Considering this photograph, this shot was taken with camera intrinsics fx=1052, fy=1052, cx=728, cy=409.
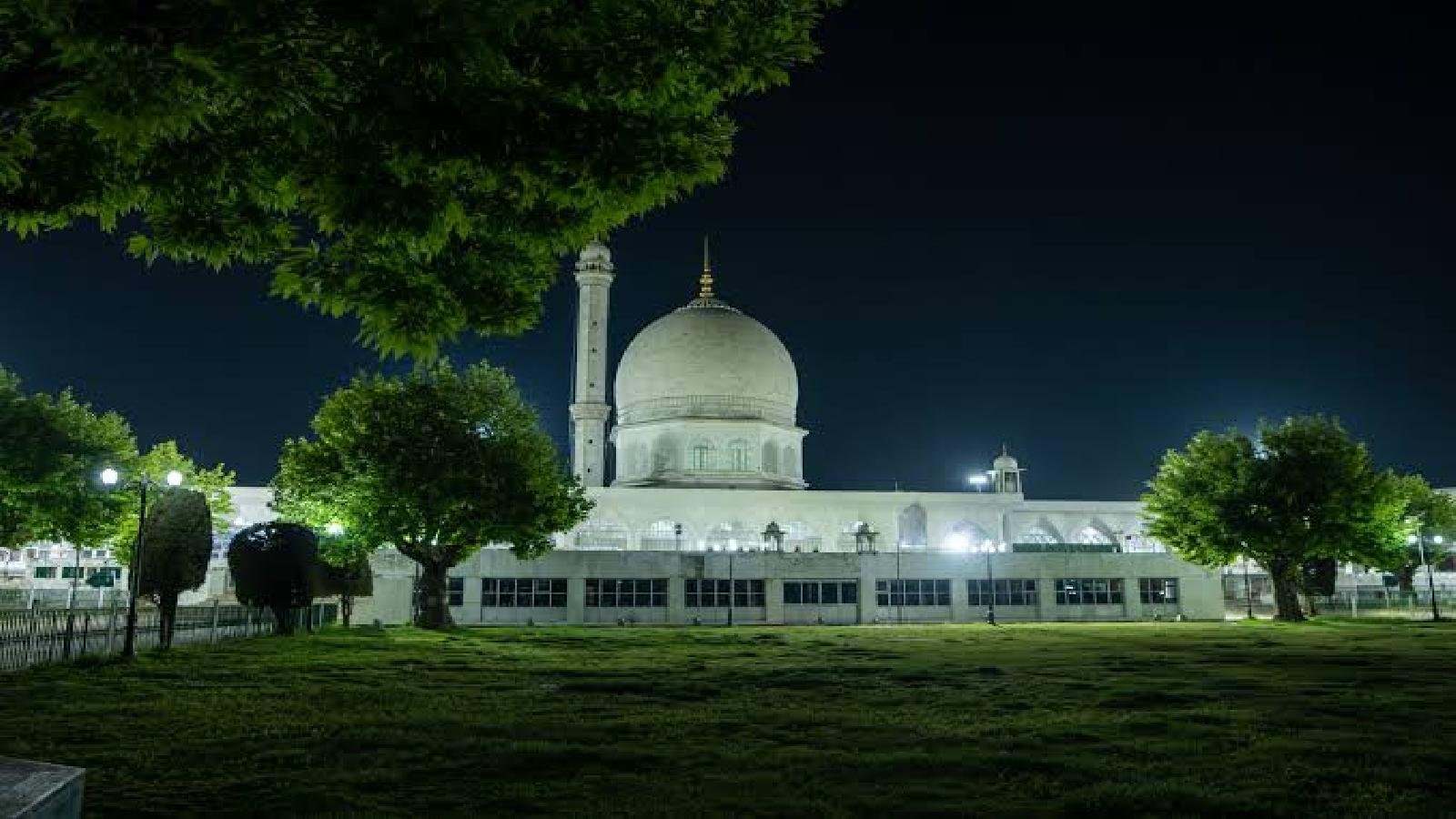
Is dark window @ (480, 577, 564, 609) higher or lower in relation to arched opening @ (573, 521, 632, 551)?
lower

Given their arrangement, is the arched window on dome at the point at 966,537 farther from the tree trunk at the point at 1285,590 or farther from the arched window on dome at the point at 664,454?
the tree trunk at the point at 1285,590

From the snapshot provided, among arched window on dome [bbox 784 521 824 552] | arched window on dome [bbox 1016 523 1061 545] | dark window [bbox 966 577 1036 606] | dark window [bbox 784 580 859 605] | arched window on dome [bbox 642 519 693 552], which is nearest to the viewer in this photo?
dark window [bbox 784 580 859 605]

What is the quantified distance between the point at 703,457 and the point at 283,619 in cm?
4453

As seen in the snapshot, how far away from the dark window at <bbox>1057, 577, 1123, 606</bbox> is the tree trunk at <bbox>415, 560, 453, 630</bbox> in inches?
1269

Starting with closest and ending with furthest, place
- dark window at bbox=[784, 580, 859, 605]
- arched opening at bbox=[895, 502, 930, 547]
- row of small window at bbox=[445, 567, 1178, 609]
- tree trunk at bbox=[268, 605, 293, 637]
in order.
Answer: tree trunk at bbox=[268, 605, 293, 637] → row of small window at bbox=[445, 567, 1178, 609] → dark window at bbox=[784, 580, 859, 605] → arched opening at bbox=[895, 502, 930, 547]

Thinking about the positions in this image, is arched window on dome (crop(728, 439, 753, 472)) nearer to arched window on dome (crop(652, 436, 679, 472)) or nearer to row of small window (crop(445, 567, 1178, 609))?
arched window on dome (crop(652, 436, 679, 472))

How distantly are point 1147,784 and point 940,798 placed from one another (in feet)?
7.07

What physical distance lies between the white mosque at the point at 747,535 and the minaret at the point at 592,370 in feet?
0.44

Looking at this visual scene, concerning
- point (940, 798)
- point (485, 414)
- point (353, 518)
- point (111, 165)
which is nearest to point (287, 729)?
point (111, 165)

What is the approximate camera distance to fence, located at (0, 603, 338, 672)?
21.4m

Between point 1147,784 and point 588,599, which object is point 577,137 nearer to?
point 1147,784

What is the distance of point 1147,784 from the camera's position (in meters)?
10.4

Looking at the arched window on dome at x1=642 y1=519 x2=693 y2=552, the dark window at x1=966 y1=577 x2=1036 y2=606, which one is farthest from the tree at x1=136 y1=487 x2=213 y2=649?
the arched window on dome at x1=642 y1=519 x2=693 y2=552

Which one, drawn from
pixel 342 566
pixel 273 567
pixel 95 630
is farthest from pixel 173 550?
pixel 342 566
